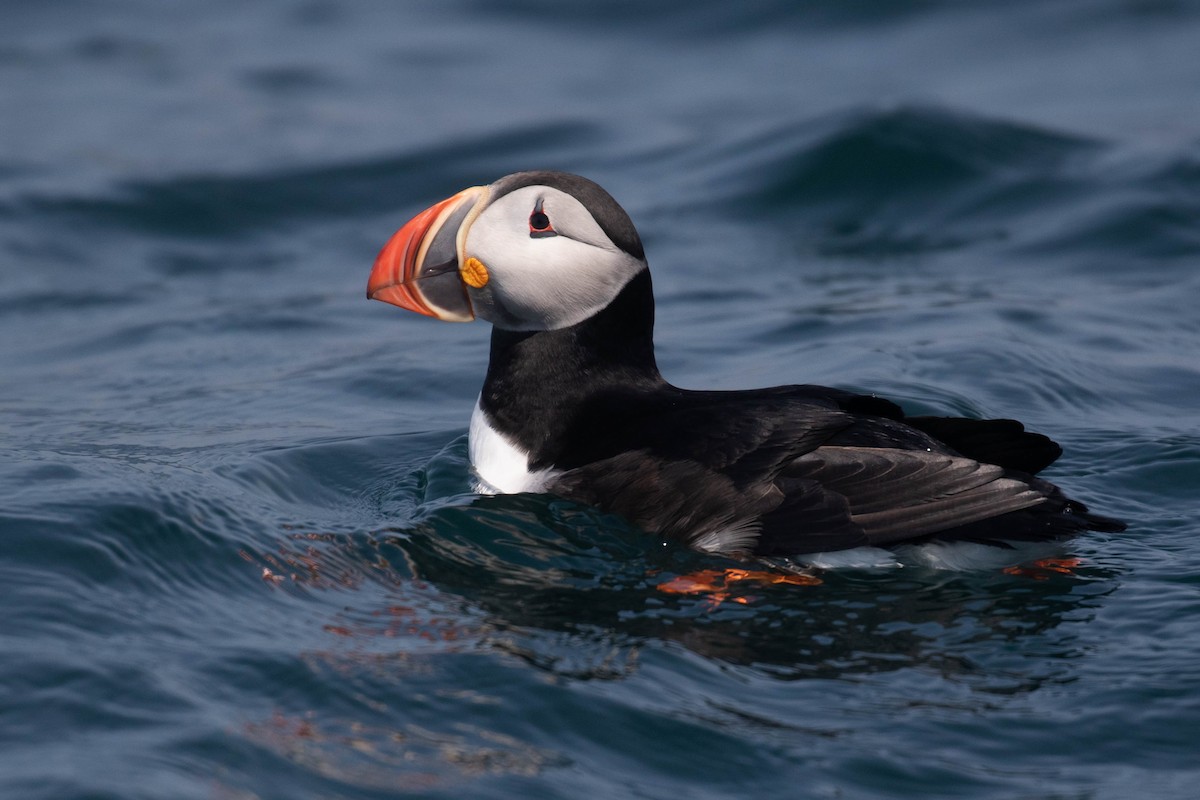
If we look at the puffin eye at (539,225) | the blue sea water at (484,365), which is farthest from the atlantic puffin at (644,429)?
the blue sea water at (484,365)

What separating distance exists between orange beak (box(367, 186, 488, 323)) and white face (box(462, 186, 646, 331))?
60mm

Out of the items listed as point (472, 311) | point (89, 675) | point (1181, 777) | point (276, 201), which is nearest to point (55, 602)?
point (89, 675)

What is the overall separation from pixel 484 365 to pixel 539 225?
9.32 feet

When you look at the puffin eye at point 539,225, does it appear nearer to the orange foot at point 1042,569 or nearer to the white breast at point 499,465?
the white breast at point 499,465

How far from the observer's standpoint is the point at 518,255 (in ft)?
15.8

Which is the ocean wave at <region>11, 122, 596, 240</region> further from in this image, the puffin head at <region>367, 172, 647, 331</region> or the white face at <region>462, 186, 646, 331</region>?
the white face at <region>462, 186, 646, 331</region>

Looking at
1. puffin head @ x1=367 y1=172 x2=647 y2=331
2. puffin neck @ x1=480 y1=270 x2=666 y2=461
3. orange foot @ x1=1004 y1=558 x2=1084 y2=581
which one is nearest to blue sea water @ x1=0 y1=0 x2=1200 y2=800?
orange foot @ x1=1004 y1=558 x2=1084 y2=581

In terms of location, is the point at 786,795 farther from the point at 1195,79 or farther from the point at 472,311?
the point at 1195,79

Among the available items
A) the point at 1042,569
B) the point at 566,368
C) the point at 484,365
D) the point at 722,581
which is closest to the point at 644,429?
the point at 566,368

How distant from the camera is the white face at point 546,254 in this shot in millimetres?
4793

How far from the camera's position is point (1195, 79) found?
1299cm

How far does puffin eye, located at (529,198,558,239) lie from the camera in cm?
480

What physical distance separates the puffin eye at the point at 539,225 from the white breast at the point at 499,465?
0.65 metres

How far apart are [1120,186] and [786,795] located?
7.93 m
